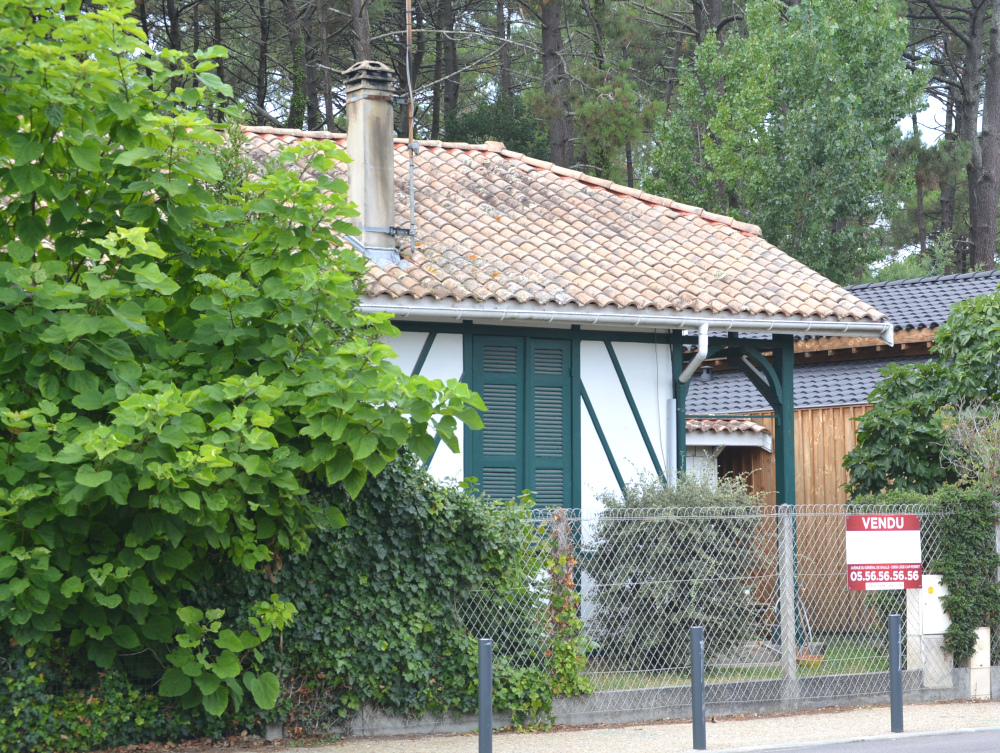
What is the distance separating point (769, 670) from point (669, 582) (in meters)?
1.11

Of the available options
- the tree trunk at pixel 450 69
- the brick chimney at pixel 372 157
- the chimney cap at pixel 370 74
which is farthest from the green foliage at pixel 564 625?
the tree trunk at pixel 450 69

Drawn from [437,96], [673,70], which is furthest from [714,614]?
[673,70]

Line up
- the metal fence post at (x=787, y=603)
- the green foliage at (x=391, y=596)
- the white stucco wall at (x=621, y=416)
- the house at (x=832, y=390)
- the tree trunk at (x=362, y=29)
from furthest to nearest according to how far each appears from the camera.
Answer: the tree trunk at (x=362, y=29) < the house at (x=832, y=390) < the white stucco wall at (x=621, y=416) < the metal fence post at (x=787, y=603) < the green foliage at (x=391, y=596)

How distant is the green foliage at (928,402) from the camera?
36.4 feet

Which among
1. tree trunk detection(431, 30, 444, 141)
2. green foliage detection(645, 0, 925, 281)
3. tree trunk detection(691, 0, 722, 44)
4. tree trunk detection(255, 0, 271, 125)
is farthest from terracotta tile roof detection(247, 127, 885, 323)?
tree trunk detection(691, 0, 722, 44)

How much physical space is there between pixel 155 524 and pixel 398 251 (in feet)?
19.4

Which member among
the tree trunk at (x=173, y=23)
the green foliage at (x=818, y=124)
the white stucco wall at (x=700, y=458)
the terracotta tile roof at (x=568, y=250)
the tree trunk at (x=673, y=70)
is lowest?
the white stucco wall at (x=700, y=458)

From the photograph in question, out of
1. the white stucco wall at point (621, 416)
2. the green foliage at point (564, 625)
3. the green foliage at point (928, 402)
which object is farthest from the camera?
the white stucco wall at point (621, 416)

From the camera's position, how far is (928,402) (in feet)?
37.6

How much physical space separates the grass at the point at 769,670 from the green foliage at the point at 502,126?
18489 mm

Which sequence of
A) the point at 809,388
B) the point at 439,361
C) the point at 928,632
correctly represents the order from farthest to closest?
the point at 809,388, the point at 439,361, the point at 928,632

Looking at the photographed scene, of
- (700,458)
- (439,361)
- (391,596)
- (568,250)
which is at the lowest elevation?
(391,596)

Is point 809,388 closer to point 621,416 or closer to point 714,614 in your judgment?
point 621,416

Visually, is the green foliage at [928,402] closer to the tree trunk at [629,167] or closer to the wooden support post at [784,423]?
the wooden support post at [784,423]
